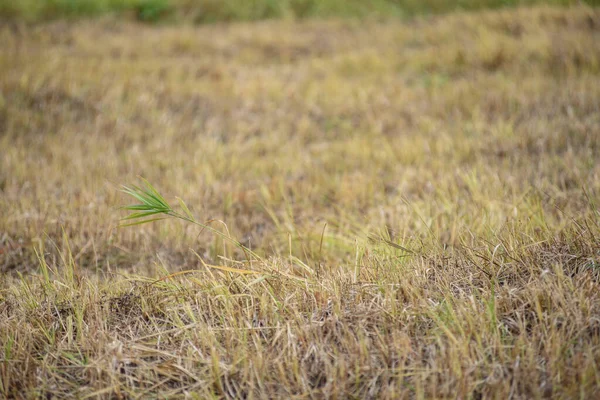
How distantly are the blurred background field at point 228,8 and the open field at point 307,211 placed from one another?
922 millimetres

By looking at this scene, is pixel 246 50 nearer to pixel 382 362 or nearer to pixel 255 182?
pixel 255 182

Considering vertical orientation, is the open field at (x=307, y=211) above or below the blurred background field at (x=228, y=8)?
below

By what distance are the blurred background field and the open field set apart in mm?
922

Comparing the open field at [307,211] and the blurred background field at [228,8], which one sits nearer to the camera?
the open field at [307,211]

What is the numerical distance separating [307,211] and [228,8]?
6.71 meters

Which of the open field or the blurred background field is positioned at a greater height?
the blurred background field

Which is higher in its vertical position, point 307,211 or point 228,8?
point 228,8

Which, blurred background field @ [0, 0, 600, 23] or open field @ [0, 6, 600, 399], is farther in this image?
blurred background field @ [0, 0, 600, 23]

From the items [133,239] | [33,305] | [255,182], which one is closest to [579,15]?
[255,182]

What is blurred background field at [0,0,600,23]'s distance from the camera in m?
7.47

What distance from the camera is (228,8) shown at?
27.4ft

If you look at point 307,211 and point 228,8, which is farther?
point 228,8

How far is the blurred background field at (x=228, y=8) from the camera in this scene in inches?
294

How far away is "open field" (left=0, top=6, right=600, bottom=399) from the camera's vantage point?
1383 mm
